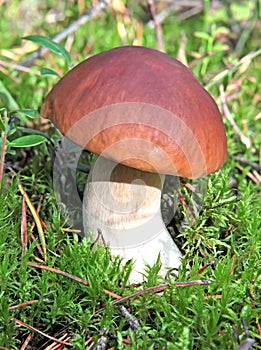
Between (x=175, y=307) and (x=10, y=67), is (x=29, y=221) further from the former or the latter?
(x=10, y=67)

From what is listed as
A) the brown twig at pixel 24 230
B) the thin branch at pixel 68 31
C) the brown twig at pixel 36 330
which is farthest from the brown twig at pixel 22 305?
the thin branch at pixel 68 31

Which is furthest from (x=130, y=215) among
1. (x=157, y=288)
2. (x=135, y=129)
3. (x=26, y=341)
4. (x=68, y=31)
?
(x=68, y=31)

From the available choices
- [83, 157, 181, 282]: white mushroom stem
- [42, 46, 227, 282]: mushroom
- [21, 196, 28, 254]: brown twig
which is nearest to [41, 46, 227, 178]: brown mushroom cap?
[42, 46, 227, 282]: mushroom

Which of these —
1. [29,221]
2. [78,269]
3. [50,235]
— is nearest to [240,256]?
[78,269]

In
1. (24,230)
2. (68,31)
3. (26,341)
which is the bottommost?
(26,341)

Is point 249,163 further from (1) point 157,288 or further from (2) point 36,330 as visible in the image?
(2) point 36,330

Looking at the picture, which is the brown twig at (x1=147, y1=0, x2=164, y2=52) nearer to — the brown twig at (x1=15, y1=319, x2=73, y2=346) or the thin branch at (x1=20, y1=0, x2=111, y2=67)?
the thin branch at (x1=20, y1=0, x2=111, y2=67)
